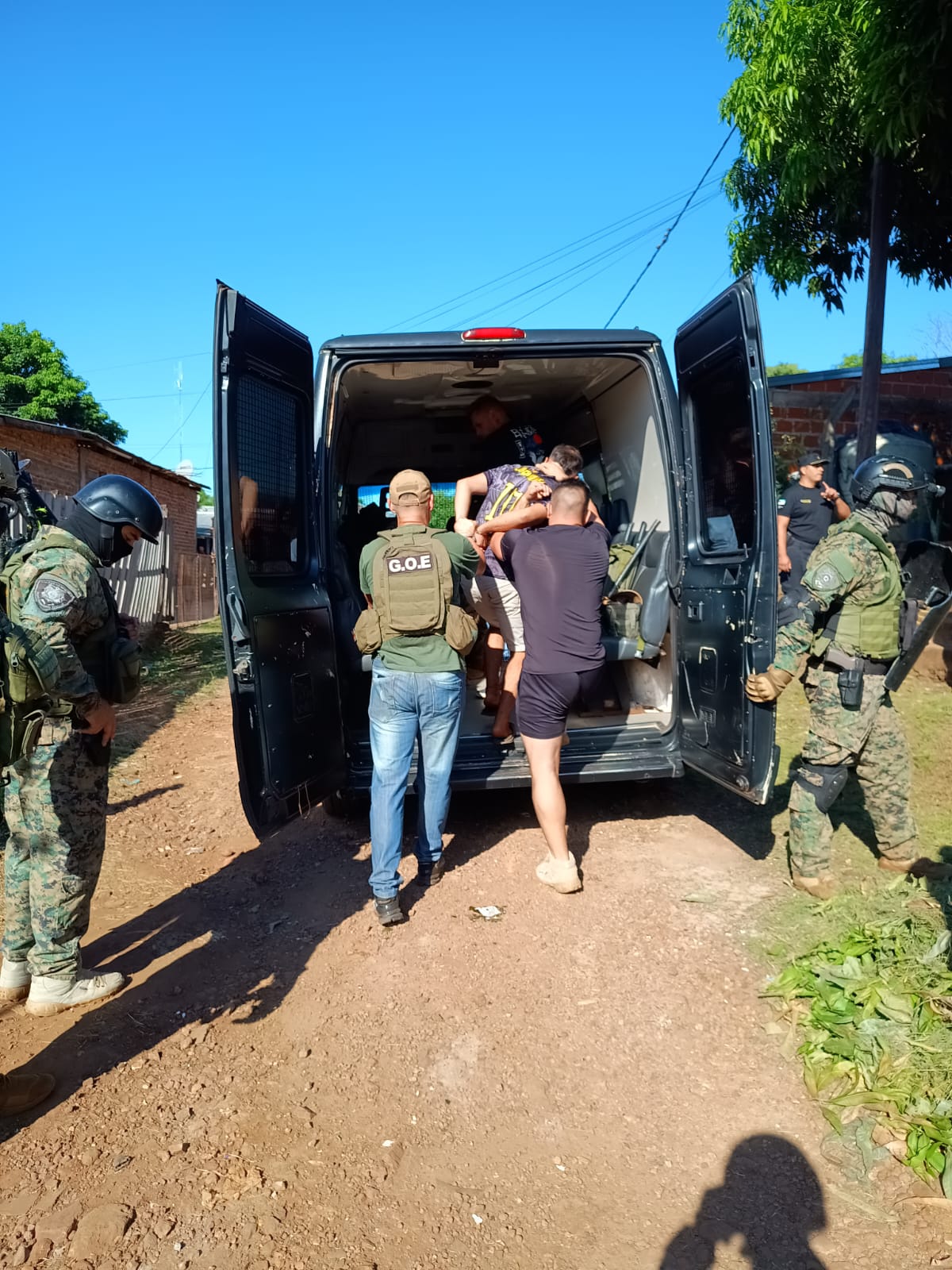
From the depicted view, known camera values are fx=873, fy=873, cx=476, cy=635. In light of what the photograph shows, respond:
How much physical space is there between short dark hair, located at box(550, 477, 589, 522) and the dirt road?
1.69m

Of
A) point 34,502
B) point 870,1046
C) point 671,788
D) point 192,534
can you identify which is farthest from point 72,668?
point 192,534

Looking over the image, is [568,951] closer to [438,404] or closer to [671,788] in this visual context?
[671,788]

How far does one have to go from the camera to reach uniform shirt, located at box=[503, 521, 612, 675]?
3.86 meters

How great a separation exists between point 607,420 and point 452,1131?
175 inches

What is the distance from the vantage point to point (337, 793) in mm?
4285

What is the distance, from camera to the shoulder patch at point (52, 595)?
2.85 m

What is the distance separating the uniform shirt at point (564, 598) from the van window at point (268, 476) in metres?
1.13

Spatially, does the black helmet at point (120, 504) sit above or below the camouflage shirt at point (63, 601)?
above

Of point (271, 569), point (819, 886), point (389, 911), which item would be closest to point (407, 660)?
point (271, 569)

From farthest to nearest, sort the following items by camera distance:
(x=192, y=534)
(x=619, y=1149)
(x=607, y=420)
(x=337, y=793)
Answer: (x=192, y=534) < (x=607, y=420) < (x=337, y=793) < (x=619, y=1149)

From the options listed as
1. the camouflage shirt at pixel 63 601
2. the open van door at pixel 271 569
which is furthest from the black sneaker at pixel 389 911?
the camouflage shirt at pixel 63 601

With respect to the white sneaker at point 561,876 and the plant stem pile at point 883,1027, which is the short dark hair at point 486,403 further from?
the plant stem pile at point 883,1027

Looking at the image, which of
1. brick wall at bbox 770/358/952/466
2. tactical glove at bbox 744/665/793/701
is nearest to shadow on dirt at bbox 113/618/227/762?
tactical glove at bbox 744/665/793/701

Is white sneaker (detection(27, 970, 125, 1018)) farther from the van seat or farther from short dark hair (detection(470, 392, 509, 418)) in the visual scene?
short dark hair (detection(470, 392, 509, 418))
